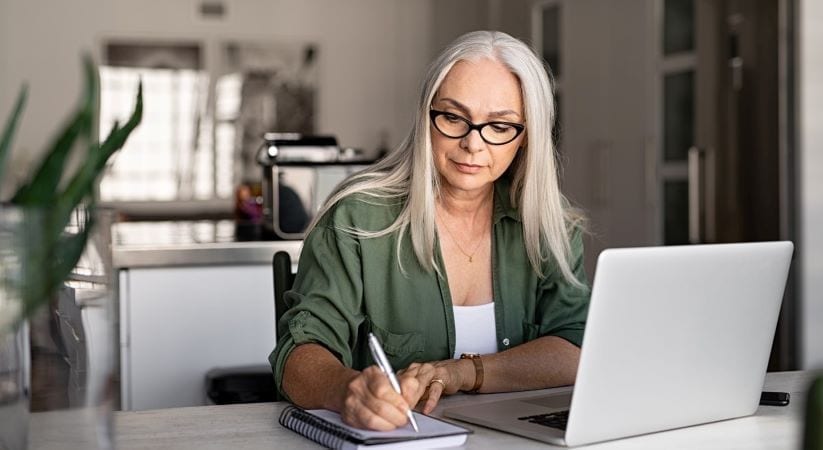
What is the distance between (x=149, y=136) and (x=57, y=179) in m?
7.09

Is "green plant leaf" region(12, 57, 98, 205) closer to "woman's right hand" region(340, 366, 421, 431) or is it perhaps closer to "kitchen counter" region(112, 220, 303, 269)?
"woman's right hand" region(340, 366, 421, 431)

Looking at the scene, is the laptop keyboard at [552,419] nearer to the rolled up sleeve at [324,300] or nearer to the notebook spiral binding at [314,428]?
the notebook spiral binding at [314,428]

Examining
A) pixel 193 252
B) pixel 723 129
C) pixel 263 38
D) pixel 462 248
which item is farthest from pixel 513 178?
pixel 263 38

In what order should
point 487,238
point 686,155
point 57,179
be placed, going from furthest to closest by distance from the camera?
point 686,155, point 487,238, point 57,179

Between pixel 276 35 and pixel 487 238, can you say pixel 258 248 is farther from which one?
pixel 276 35

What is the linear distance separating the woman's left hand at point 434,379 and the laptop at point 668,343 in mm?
66

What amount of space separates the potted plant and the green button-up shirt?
0.74m

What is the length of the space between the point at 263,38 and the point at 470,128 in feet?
20.6

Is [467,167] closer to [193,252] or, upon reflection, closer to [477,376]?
[477,376]

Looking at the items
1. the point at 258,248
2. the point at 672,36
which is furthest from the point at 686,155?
the point at 258,248

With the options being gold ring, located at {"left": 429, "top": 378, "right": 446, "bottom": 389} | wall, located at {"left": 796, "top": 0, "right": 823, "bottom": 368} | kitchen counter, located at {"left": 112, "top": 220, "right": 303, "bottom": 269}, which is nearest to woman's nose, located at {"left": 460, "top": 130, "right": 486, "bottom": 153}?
gold ring, located at {"left": 429, "top": 378, "right": 446, "bottom": 389}

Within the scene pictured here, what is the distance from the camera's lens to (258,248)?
270 cm

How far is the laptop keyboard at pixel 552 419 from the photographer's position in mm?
1272

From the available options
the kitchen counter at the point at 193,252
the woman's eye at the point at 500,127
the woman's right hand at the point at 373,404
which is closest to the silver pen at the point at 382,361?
the woman's right hand at the point at 373,404
